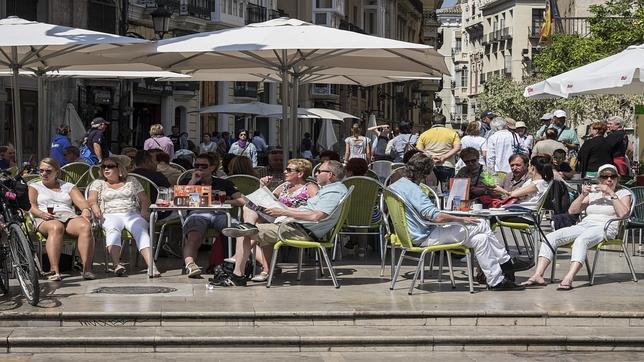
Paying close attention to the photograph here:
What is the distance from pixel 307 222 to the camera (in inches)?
446

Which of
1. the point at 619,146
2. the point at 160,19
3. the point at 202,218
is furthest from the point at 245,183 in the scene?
the point at 160,19

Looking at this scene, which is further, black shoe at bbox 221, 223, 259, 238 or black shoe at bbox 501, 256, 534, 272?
black shoe at bbox 501, 256, 534, 272

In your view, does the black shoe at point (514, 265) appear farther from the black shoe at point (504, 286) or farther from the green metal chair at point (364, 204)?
the green metal chair at point (364, 204)

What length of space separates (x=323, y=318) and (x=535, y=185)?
398 centimetres

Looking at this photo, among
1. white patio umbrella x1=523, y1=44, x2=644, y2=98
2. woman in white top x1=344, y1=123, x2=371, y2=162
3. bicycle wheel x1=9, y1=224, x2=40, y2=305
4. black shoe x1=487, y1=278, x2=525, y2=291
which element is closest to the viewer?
bicycle wheel x1=9, y1=224, x2=40, y2=305

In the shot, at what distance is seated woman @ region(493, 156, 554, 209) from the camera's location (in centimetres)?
1286

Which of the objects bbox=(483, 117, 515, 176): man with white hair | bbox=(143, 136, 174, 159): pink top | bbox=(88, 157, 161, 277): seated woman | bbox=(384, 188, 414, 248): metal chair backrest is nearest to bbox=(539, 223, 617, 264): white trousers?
bbox=(384, 188, 414, 248): metal chair backrest

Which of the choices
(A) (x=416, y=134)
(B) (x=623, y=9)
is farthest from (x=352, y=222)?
(B) (x=623, y=9)

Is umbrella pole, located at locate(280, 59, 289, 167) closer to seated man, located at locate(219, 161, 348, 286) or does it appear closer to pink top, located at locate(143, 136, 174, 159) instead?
seated man, located at locate(219, 161, 348, 286)

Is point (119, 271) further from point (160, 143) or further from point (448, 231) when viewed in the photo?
point (160, 143)

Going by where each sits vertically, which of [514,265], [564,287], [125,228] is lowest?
[564,287]

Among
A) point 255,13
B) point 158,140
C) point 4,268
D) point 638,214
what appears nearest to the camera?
point 4,268

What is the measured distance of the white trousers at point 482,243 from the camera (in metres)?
11.2

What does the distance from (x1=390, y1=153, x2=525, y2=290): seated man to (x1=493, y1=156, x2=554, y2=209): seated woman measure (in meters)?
1.49
